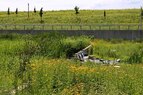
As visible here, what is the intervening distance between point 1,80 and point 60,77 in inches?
70.3

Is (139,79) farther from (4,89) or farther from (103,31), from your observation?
(103,31)

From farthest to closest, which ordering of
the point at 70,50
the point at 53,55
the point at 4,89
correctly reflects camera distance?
1. the point at 70,50
2. the point at 53,55
3. the point at 4,89

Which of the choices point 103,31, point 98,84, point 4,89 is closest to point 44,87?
point 4,89

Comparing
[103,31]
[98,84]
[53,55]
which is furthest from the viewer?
[103,31]

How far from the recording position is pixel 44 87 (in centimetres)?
1093

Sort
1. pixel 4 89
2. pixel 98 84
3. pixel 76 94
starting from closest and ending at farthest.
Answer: pixel 76 94 → pixel 4 89 → pixel 98 84

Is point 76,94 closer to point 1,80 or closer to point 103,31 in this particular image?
point 1,80

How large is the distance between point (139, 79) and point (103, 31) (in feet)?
98.4

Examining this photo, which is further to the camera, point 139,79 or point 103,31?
point 103,31

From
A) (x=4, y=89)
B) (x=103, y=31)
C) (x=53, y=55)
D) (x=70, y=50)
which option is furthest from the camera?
(x=103, y=31)

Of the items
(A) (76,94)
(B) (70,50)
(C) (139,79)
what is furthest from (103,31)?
(A) (76,94)

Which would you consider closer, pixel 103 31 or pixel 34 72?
pixel 34 72

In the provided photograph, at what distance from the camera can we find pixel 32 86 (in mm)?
10984

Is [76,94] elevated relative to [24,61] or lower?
lower
